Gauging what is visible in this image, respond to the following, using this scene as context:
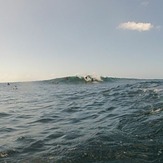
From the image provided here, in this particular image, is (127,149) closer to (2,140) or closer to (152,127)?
(152,127)

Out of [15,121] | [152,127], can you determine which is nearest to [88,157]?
[152,127]

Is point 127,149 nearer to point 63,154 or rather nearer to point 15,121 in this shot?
point 63,154

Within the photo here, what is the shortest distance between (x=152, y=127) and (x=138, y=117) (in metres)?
2.28

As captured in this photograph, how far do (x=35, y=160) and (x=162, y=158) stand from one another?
344cm

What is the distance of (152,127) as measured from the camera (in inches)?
412

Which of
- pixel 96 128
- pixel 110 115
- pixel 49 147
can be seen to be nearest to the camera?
pixel 49 147

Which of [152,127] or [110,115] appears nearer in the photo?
[152,127]

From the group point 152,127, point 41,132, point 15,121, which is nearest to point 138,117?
point 152,127

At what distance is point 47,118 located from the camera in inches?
608

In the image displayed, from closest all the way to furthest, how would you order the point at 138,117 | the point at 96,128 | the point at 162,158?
1. the point at 162,158
2. the point at 96,128
3. the point at 138,117

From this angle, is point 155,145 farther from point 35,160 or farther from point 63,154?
point 35,160

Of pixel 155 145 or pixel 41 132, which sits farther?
pixel 41 132

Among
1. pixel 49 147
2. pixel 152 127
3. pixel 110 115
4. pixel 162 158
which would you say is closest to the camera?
pixel 162 158

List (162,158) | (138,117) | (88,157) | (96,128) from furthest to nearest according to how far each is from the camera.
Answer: (138,117) < (96,128) < (88,157) < (162,158)
